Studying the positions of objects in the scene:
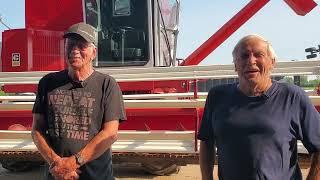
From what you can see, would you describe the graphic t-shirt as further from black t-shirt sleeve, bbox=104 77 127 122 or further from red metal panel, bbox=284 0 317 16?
red metal panel, bbox=284 0 317 16

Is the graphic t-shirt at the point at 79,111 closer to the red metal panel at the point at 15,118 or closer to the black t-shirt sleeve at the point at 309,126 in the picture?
the black t-shirt sleeve at the point at 309,126

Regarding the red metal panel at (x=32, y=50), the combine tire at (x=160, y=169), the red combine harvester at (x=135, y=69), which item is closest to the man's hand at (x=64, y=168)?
the red combine harvester at (x=135, y=69)

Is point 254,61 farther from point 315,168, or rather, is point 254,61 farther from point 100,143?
point 100,143

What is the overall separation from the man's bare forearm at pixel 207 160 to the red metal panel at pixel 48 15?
171 inches

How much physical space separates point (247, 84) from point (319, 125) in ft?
1.30

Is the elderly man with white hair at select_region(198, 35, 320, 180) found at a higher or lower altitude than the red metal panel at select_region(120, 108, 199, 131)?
higher

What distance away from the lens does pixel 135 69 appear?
4.71m

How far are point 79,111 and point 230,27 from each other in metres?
4.36

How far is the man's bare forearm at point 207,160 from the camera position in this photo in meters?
2.38

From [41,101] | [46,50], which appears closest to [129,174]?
[46,50]

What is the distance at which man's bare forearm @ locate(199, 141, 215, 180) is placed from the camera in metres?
2.38

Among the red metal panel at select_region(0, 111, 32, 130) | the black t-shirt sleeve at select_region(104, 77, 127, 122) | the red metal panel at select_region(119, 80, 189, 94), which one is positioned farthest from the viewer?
the red metal panel at select_region(119, 80, 189, 94)

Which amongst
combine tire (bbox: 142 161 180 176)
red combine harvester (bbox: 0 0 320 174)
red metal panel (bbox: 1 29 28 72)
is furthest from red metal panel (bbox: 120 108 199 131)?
red metal panel (bbox: 1 29 28 72)

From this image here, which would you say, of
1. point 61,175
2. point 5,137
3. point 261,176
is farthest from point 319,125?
point 5,137
